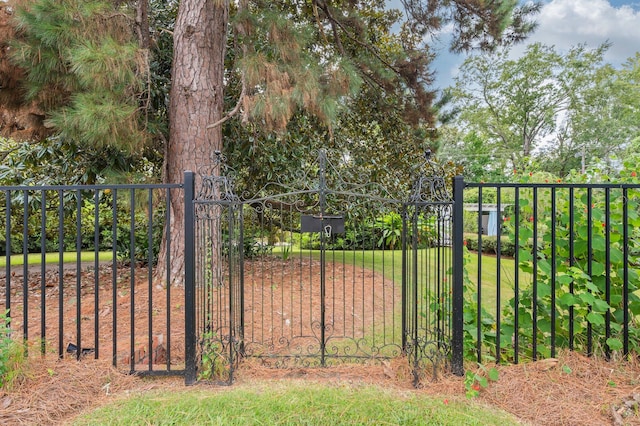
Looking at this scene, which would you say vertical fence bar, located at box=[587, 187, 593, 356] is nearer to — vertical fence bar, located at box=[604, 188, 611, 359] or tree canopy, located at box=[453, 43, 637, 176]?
vertical fence bar, located at box=[604, 188, 611, 359]

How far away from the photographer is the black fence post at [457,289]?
2547mm

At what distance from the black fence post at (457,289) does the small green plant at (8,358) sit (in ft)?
9.42

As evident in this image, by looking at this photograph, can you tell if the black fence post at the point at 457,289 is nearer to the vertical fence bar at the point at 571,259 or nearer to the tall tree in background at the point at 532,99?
the vertical fence bar at the point at 571,259

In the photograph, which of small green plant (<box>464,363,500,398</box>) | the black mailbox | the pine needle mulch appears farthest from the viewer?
the black mailbox

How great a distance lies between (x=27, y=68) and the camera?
3842 millimetres

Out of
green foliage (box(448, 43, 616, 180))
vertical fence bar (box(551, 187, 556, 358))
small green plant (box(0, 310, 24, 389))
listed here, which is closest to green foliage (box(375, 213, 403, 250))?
vertical fence bar (box(551, 187, 556, 358))

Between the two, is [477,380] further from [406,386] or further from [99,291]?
[99,291]

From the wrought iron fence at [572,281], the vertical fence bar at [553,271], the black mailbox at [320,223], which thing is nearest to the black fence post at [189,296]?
the black mailbox at [320,223]

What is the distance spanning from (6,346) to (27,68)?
289 cm

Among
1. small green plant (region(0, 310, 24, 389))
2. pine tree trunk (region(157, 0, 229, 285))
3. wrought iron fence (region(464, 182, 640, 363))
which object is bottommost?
small green plant (region(0, 310, 24, 389))

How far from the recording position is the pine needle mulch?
7.13ft

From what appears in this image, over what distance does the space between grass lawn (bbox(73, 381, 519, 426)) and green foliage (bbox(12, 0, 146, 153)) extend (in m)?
2.59

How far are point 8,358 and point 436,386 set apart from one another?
281 centimetres

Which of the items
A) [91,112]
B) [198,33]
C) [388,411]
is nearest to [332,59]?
[198,33]
